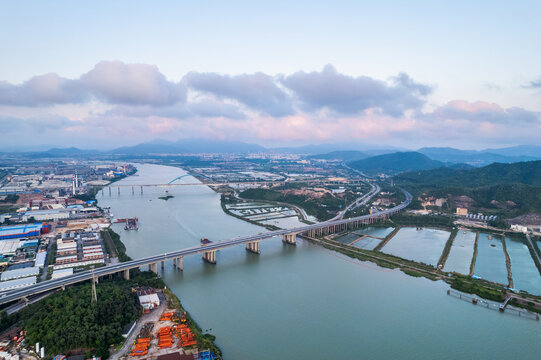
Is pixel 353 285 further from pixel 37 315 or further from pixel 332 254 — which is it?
pixel 37 315

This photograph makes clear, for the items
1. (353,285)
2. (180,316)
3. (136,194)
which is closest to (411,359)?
(353,285)

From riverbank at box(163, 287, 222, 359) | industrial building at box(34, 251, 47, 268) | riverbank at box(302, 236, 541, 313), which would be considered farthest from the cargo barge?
riverbank at box(302, 236, 541, 313)

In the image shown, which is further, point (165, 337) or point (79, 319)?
point (79, 319)

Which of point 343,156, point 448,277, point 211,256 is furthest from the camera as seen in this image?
point 343,156

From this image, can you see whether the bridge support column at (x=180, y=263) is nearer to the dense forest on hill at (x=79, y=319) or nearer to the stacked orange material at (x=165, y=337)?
the dense forest on hill at (x=79, y=319)

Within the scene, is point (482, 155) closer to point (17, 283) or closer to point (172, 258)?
point (172, 258)

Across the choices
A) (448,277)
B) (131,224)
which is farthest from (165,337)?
(131,224)
